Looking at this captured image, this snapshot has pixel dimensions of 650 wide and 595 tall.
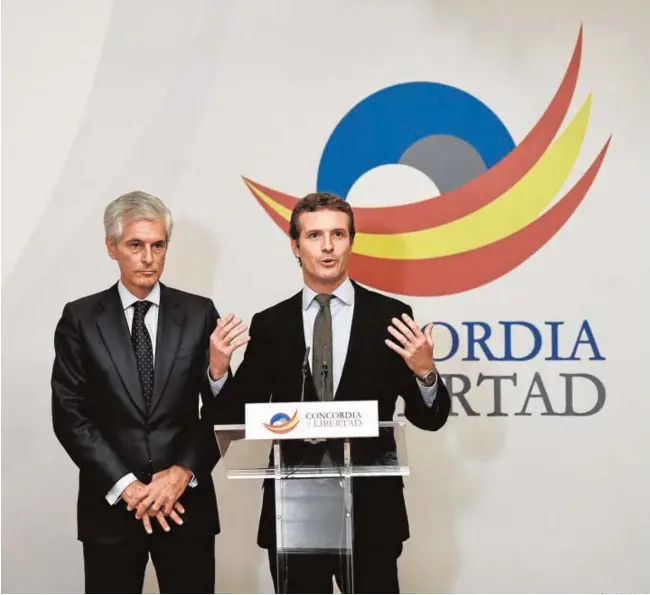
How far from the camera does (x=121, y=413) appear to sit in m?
2.85

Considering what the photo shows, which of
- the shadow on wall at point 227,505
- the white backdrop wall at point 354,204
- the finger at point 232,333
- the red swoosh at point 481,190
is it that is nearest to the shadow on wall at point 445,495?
the white backdrop wall at point 354,204

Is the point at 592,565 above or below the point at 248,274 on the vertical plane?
below

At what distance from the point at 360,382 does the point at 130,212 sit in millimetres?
984

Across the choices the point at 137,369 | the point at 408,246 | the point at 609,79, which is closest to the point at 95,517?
the point at 137,369

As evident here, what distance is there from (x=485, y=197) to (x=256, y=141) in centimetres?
105

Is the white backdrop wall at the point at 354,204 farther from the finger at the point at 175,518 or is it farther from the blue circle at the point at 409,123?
the finger at the point at 175,518

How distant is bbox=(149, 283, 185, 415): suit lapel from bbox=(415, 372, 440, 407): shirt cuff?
2.74 ft

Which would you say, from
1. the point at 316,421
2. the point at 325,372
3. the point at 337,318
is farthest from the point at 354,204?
the point at 316,421

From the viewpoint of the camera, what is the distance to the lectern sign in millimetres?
2395

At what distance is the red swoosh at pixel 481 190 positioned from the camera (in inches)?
147

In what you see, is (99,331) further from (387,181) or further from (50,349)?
(387,181)

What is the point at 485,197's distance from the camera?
3.76 m

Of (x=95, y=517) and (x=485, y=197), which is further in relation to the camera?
(x=485, y=197)

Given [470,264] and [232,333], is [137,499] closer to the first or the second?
[232,333]
